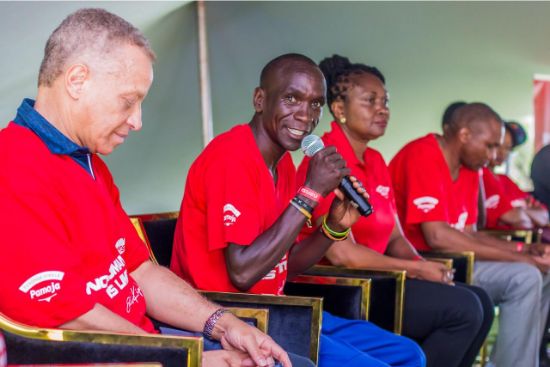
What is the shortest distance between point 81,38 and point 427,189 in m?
2.07

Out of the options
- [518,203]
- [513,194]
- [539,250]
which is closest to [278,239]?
[539,250]

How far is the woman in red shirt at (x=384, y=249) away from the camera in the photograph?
2.69 metres

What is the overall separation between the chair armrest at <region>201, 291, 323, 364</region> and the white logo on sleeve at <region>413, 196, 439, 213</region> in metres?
1.31

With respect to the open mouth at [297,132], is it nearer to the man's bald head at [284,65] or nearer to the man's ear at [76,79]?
the man's bald head at [284,65]

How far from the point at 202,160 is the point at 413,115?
2.82 m

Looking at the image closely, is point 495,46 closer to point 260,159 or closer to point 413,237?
point 413,237

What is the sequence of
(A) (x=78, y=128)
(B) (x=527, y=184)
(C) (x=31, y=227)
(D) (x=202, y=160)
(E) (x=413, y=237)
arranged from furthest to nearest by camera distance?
(B) (x=527, y=184) < (E) (x=413, y=237) < (D) (x=202, y=160) < (A) (x=78, y=128) < (C) (x=31, y=227)

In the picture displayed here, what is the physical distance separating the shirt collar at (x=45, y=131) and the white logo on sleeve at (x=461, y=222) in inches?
93.6

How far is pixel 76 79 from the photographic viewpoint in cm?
144

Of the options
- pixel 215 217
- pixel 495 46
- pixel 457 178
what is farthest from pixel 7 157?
pixel 495 46

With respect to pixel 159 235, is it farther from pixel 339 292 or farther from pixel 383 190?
pixel 383 190

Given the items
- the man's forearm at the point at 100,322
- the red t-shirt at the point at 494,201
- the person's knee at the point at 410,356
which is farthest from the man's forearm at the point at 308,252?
the red t-shirt at the point at 494,201

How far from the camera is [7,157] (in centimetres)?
138

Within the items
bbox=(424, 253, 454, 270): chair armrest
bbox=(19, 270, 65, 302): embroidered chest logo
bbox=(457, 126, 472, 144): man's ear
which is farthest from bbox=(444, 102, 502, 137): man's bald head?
bbox=(19, 270, 65, 302): embroidered chest logo
